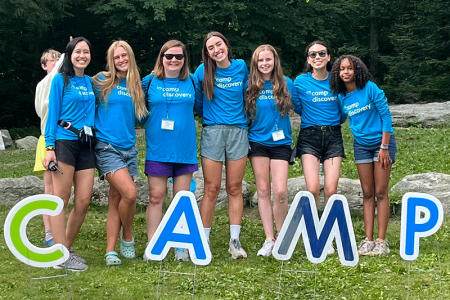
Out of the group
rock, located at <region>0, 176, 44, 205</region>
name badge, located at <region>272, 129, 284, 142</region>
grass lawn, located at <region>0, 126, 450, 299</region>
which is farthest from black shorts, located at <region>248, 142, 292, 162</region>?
rock, located at <region>0, 176, 44, 205</region>

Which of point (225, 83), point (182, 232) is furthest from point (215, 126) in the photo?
point (182, 232)

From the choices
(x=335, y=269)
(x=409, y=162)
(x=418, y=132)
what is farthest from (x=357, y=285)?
(x=418, y=132)

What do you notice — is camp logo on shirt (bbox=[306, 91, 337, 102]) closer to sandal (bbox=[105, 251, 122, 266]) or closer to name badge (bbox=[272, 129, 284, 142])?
name badge (bbox=[272, 129, 284, 142])

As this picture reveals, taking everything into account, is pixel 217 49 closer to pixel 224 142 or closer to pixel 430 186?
pixel 224 142

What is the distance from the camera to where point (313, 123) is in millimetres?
6188

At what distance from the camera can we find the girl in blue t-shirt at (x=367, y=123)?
237 inches

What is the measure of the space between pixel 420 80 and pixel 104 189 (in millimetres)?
17837

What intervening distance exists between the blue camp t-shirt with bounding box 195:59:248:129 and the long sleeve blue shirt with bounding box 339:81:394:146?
98 cm

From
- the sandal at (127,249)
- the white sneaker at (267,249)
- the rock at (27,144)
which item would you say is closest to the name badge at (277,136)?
the white sneaker at (267,249)

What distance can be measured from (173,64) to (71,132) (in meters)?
1.08

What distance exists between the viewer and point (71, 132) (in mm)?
5457

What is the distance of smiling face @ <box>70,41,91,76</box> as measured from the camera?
557 cm

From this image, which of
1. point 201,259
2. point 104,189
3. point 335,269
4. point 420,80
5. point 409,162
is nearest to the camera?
point 201,259

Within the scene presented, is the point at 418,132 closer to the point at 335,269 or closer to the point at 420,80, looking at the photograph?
the point at 335,269
